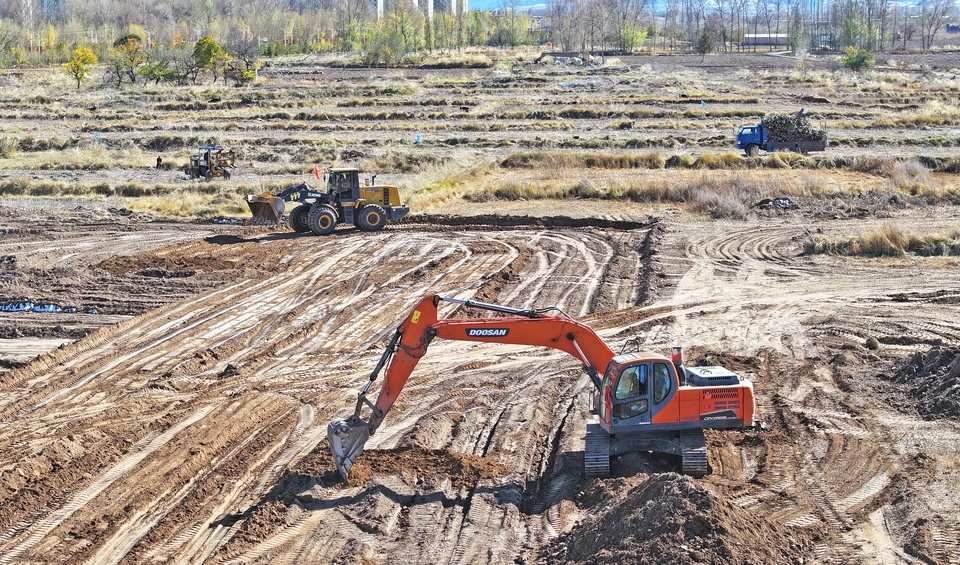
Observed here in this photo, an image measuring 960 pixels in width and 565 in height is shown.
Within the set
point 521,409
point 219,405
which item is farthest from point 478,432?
point 219,405

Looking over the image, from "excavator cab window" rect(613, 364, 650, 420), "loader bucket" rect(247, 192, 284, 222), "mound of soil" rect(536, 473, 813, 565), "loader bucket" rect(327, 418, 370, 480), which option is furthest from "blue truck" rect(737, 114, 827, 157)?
"mound of soil" rect(536, 473, 813, 565)

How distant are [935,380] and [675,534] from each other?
27.7 ft

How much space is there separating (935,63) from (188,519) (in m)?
118

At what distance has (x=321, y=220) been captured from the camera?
29.7 m

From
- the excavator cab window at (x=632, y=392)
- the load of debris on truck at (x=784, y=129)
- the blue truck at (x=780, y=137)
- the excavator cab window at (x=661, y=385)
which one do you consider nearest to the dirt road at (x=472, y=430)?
the excavator cab window at (x=632, y=392)

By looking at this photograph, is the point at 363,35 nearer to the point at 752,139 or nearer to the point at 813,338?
the point at 752,139

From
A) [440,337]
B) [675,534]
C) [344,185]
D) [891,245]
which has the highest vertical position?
[344,185]

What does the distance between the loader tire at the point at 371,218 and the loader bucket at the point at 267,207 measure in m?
2.74

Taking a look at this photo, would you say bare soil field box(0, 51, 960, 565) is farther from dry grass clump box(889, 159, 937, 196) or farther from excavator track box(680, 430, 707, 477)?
dry grass clump box(889, 159, 937, 196)

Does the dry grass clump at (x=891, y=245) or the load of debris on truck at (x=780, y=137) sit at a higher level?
the load of debris on truck at (x=780, y=137)

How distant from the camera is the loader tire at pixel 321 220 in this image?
2966 cm

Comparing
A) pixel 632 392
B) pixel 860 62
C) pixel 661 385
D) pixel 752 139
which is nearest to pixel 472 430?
pixel 632 392

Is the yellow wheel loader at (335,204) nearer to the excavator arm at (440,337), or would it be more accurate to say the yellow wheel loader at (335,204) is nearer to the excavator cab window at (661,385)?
the excavator arm at (440,337)

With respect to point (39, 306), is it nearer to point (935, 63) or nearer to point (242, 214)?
point (242, 214)
